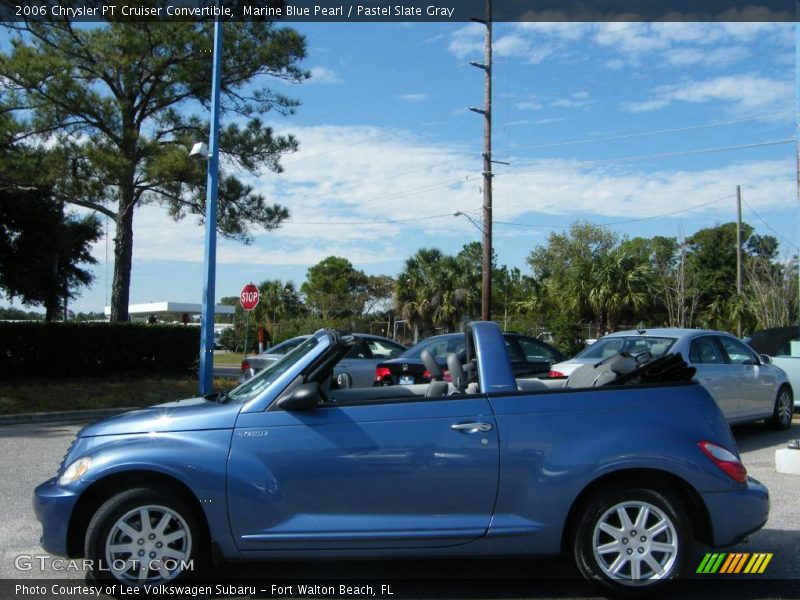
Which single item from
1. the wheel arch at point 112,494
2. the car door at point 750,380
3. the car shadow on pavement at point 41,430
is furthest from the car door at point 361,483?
the car shadow on pavement at point 41,430

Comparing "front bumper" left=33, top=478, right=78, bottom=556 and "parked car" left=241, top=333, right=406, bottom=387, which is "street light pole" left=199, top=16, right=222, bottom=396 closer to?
"parked car" left=241, top=333, right=406, bottom=387

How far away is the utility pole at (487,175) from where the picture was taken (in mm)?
23109

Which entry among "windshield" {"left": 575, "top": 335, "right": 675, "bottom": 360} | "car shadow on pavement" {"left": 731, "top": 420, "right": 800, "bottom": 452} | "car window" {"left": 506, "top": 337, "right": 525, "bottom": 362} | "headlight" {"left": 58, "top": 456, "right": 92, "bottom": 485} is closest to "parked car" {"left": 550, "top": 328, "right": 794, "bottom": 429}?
"windshield" {"left": 575, "top": 335, "right": 675, "bottom": 360}

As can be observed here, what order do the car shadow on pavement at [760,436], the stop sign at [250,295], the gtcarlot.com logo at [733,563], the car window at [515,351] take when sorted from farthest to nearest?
the stop sign at [250,295], the car window at [515,351], the car shadow on pavement at [760,436], the gtcarlot.com logo at [733,563]

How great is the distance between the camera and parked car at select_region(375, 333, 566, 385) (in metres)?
10.9

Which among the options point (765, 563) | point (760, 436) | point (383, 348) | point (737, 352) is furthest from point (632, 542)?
point (383, 348)

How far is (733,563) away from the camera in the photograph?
507 centimetres

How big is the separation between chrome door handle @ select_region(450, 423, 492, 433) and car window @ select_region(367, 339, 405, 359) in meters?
11.4

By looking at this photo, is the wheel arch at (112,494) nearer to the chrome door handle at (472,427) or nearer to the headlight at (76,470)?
the headlight at (76,470)

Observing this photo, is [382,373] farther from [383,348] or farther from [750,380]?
[750,380]

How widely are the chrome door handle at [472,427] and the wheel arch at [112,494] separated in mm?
1533

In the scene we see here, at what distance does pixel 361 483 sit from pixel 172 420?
1.19 m

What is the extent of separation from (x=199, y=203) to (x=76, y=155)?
310cm

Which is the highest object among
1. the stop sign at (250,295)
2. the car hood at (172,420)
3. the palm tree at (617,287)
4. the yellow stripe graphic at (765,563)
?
the palm tree at (617,287)
